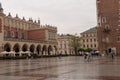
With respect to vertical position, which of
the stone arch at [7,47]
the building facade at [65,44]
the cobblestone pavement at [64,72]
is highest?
the building facade at [65,44]

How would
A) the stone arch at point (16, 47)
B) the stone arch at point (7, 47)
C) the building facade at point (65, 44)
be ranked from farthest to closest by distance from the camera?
the building facade at point (65, 44) → the stone arch at point (16, 47) → the stone arch at point (7, 47)

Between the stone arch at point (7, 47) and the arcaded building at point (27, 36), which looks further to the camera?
the arcaded building at point (27, 36)

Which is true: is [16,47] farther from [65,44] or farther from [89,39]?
[65,44]

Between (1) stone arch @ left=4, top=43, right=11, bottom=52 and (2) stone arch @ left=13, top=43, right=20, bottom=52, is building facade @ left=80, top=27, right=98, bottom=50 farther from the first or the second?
(1) stone arch @ left=4, top=43, right=11, bottom=52

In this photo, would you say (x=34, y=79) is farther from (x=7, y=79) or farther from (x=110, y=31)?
(x=110, y=31)

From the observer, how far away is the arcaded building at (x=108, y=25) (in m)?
75.2

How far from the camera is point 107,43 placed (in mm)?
76688

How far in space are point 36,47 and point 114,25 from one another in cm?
2627

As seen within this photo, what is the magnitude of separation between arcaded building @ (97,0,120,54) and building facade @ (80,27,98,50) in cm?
6308

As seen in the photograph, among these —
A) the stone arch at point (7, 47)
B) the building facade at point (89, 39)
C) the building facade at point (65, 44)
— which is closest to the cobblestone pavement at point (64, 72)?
the stone arch at point (7, 47)

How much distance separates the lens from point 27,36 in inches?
3856

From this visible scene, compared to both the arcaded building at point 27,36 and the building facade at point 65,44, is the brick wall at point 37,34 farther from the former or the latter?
the building facade at point 65,44

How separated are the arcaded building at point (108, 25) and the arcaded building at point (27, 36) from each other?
21325 mm

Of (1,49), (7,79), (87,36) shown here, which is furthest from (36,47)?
(7,79)
